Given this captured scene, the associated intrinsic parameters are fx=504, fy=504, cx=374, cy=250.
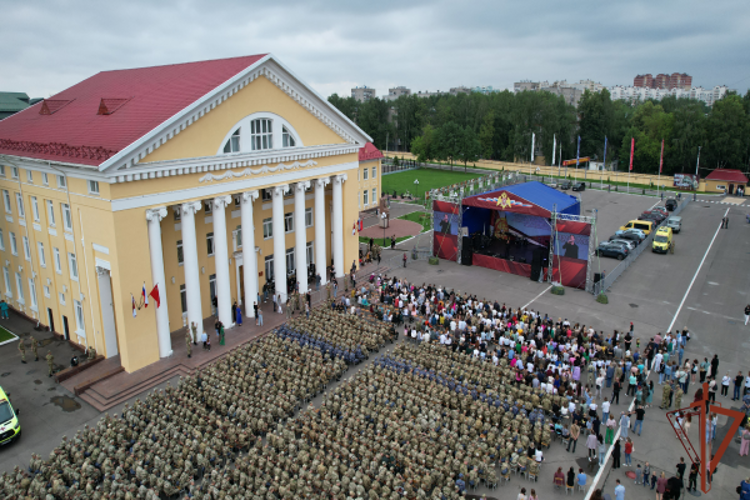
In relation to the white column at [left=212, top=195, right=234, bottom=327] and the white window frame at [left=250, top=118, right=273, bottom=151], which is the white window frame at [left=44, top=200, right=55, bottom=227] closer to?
the white column at [left=212, top=195, right=234, bottom=327]

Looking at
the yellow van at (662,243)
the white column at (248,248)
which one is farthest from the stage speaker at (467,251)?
the white column at (248,248)

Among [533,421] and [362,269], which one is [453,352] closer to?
[533,421]

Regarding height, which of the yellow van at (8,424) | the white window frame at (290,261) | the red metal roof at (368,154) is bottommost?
the yellow van at (8,424)

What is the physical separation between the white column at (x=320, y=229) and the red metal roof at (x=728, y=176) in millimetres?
62607

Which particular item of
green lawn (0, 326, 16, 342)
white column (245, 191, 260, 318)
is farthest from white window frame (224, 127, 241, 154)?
green lawn (0, 326, 16, 342)

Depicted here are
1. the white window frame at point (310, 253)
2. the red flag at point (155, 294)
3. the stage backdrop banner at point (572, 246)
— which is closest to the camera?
the red flag at point (155, 294)

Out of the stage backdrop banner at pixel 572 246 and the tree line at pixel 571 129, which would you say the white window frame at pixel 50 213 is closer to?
the stage backdrop banner at pixel 572 246

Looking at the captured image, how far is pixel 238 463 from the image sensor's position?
51.7 feet

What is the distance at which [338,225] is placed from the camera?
113 feet

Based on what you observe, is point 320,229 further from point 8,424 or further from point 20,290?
point 8,424

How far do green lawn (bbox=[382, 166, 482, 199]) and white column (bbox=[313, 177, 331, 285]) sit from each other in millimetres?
34710

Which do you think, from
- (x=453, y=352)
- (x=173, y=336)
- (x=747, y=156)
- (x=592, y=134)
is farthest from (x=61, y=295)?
(x=592, y=134)

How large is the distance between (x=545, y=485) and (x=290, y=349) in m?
12.4

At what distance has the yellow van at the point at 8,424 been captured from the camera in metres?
18.4
